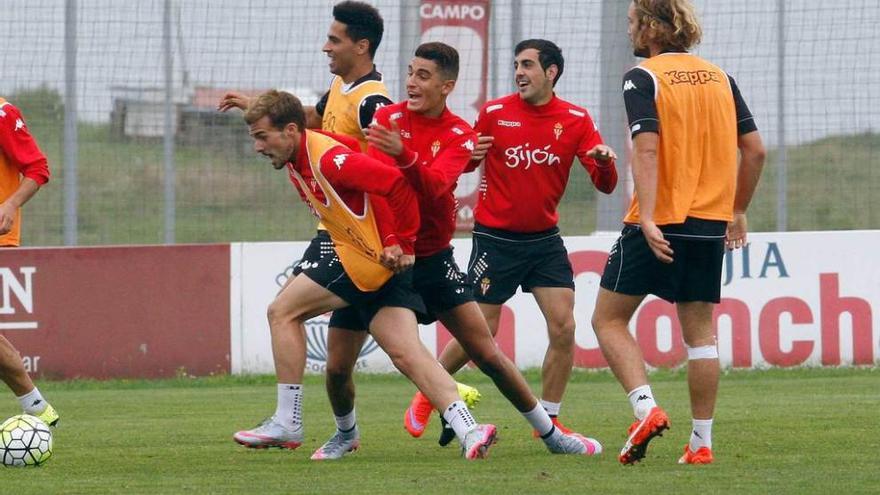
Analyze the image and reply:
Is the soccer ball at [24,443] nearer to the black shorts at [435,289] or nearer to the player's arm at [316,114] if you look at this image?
the black shorts at [435,289]

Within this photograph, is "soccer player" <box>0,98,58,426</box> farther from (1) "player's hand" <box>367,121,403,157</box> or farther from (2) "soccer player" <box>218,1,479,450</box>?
(1) "player's hand" <box>367,121,403,157</box>

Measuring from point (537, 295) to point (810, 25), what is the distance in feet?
21.9

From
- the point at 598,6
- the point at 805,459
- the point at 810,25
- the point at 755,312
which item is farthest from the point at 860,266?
the point at 805,459

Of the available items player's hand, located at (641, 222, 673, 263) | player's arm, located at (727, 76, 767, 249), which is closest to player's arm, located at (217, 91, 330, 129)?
player's hand, located at (641, 222, 673, 263)

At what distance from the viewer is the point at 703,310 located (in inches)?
297

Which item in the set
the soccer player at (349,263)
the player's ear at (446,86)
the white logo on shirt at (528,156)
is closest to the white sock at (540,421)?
the soccer player at (349,263)

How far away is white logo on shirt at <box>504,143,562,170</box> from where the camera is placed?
9.05 meters

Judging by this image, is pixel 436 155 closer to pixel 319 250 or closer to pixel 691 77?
pixel 319 250

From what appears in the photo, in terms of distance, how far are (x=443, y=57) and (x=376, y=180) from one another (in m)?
1.06

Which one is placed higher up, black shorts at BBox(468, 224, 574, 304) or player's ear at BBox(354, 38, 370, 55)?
player's ear at BBox(354, 38, 370, 55)

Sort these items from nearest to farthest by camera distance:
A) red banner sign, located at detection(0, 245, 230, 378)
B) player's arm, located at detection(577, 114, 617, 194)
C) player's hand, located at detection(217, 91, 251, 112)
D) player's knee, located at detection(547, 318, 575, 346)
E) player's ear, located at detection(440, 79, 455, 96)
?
player's ear, located at detection(440, 79, 455, 96), player's hand, located at detection(217, 91, 251, 112), player's arm, located at detection(577, 114, 617, 194), player's knee, located at detection(547, 318, 575, 346), red banner sign, located at detection(0, 245, 230, 378)

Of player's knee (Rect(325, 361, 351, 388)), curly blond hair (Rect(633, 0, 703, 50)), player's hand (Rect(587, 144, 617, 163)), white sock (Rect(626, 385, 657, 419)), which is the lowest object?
player's knee (Rect(325, 361, 351, 388))

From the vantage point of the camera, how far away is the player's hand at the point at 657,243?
7.21 m

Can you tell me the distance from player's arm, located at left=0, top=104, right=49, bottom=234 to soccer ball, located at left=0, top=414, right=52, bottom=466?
189cm
